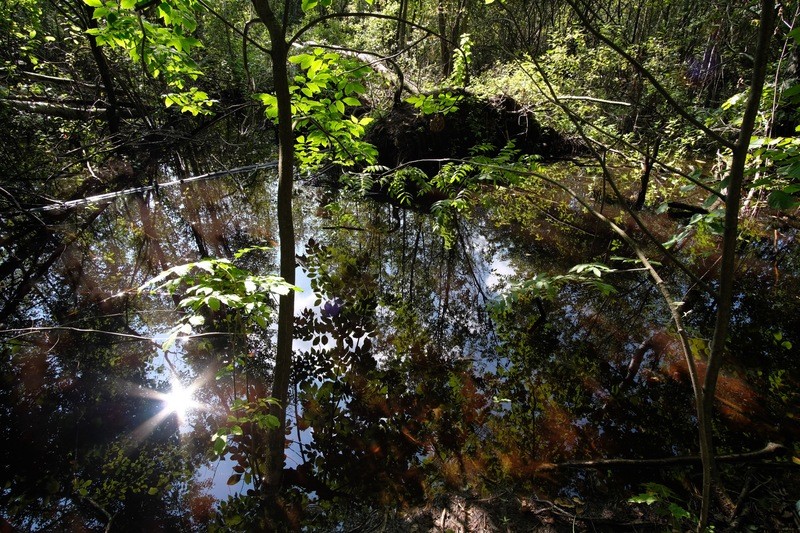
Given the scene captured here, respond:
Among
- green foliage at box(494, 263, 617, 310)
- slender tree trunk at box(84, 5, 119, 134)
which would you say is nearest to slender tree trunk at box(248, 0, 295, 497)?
green foliage at box(494, 263, 617, 310)

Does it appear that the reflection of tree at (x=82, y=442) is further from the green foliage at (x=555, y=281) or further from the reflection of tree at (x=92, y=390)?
the green foliage at (x=555, y=281)

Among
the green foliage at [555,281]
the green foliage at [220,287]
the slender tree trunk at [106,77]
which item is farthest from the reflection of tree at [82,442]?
the slender tree trunk at [106,77]

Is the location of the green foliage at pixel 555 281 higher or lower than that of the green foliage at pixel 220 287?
lower

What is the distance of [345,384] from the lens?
353cm

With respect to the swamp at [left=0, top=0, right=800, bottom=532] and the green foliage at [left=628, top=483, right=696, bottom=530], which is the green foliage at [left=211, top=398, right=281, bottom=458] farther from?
the green foliage at [left=628, top=483, right=696, bottom=530]

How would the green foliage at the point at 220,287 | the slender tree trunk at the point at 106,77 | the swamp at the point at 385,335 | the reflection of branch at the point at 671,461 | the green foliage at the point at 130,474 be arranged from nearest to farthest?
the green foliage at the point at 220,287, the swamp at the point at 385,335, the reflection of branch at the point at 671,461, the green foliage at the point at 130,474, the slender tree trunk at the point at 106,77

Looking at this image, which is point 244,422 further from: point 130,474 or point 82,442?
point 82,442

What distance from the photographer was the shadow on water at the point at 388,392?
2.47 meters

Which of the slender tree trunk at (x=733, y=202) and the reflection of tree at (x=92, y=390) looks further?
the reflection of tree at (x=92, y=390)

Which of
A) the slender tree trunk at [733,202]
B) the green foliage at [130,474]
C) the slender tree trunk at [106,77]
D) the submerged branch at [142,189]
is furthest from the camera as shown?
the slender tree trunk at [106,77]

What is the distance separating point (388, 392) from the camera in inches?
134

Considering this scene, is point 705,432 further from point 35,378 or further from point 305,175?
point 305,175

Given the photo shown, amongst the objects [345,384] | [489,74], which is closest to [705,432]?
[345,384]

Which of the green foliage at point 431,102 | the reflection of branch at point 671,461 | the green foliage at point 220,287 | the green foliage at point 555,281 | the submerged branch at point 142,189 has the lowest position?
the reflection of branch at point 671,461
